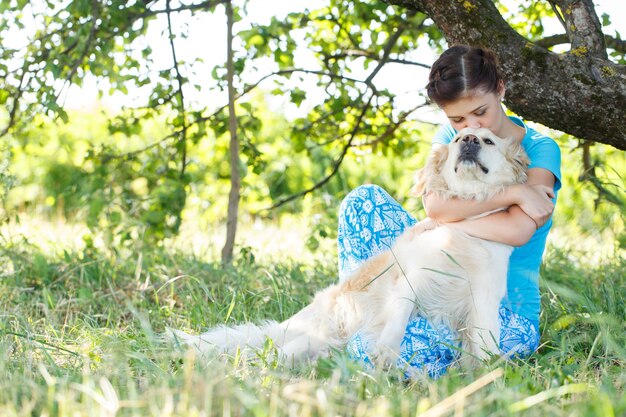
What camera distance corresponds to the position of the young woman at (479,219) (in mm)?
2691

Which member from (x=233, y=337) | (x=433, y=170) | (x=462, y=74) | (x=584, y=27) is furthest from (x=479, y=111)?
(x=233, y=337)

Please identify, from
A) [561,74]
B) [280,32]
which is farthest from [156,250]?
[561,74]

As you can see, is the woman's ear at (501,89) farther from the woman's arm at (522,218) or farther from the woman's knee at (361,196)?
the woman's knee at (361,196)

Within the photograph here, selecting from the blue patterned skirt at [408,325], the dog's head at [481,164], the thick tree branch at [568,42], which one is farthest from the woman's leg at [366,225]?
the thick tree branch at [568,42]

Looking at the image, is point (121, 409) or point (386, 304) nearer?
point (121, 409)

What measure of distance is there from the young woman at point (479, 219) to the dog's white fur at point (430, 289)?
55 mm

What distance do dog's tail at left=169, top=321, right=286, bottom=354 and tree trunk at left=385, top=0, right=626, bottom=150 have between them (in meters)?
1.40

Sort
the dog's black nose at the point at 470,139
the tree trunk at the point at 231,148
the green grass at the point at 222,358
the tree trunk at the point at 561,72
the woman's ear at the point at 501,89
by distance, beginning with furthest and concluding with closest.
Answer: the tree trunk at the point at 231,148, the tree trunk at the point at 561,72, the woman's ear at the point at 501,89, the dog's black nose at the point at 470,139, the green grass at the point at 222,358

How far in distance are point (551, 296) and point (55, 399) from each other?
8.14ft

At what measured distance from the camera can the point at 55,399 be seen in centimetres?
183

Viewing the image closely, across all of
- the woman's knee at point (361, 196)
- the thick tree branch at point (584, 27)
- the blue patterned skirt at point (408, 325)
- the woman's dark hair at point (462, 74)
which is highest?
the thick tree branch at point (584, 27)

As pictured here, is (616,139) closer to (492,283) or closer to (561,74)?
(561,74)

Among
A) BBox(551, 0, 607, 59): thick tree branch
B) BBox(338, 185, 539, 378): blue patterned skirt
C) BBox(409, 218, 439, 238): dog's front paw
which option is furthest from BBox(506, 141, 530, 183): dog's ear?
BBox(551, 0, 607, 59): thick tree branch

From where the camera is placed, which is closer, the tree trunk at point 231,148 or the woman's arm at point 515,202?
the woman's arm at point 515,202
